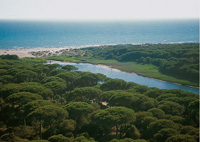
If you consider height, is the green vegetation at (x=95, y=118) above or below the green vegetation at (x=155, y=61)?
below

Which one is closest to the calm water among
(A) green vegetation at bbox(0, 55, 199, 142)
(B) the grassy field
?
(B) the grassy field

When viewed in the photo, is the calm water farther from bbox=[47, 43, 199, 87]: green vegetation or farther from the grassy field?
bbox=[47, 43, 199, 87]: green vegetation

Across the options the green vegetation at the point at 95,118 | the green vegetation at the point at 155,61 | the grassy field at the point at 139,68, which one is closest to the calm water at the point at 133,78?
the grassy field at the point at 139,68

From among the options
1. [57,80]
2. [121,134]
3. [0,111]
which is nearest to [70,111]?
[121,134]

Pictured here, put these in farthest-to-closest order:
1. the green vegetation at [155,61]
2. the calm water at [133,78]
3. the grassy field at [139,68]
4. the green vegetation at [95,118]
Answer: the green vegetation at [155,61], the grassy field at [139,68], the calm water at [133,78], the green vegetation at [95,118]

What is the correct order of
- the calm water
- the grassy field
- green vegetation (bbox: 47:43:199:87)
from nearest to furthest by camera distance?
the calm water
the grassy field
green vegetation (bbox: 47:43:199:87)

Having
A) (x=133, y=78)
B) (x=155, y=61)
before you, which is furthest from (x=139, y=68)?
(x=133, y=78)

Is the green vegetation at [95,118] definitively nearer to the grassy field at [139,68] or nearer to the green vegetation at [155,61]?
the grassy field at [139,68]

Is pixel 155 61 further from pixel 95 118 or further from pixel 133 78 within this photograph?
pixel 95 118

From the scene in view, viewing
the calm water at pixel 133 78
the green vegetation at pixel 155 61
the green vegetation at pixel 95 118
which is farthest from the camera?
the green vegetation at pixel 155 61
